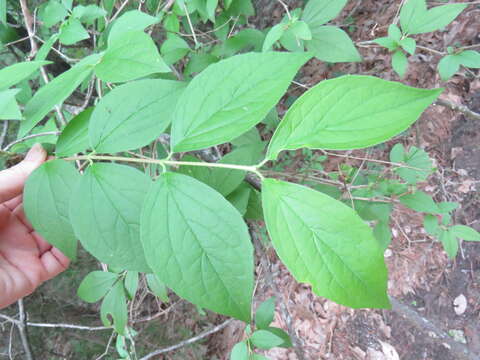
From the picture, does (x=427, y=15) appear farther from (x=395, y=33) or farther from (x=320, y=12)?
(x=320, y=12)

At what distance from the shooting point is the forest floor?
2332mm

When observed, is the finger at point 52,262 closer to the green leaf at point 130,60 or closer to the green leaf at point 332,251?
the green leaf at point 130,60

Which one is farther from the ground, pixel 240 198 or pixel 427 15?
pixel 427 15

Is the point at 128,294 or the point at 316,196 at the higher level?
the point at 316,196

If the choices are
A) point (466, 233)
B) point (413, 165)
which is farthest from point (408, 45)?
point (466, 233)

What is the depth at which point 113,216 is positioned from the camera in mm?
728

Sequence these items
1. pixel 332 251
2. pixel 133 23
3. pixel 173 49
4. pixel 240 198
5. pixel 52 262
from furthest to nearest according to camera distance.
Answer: pixel 173 49 < pixel 52 262 < pixel 240 198 < pixel 133 23 < pixel 332 251

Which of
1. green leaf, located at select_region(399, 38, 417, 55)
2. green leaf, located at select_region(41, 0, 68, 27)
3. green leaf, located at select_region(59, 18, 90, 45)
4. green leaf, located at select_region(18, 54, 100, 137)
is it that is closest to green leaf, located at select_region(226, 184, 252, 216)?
green leaf, located at select_region(18, 54, 100, 137)

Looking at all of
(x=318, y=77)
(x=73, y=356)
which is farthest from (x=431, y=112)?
(x=73, y=356)

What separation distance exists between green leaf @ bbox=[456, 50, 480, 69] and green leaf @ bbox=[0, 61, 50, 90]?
55.7 inches

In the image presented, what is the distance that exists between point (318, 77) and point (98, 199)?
2.45m

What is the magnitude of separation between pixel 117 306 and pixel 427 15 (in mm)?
1596

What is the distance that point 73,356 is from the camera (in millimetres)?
2816

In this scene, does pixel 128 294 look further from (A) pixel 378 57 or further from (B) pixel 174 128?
(A) pixel 378 57
